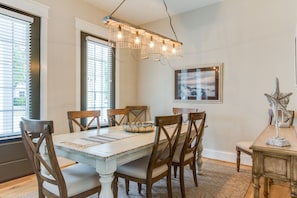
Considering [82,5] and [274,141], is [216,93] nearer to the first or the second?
[274,141]

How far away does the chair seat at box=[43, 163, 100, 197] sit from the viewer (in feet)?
5.22

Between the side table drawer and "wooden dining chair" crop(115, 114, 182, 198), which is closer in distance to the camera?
the side table drawer

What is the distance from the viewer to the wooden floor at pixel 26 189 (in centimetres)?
239

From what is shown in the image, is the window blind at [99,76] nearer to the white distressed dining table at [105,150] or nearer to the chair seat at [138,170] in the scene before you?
the white distressed dining table at [105,150]

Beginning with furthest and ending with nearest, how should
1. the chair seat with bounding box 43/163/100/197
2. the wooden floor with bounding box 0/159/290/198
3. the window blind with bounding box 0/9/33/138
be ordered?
1. the window blind with bounding box 0/9/33/138
2. the wooden floor with bounding box 0/159/290/198
3. the chair seat with bounding box 43/163/100/197

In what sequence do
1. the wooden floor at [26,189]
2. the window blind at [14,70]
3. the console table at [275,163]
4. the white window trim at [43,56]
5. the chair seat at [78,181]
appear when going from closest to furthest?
1. the console table at [275,163]
2. the chair seat at [78,181]
3. the wooden floor at [26,189]
4. the window blind at [14,70]
5. the white window trim at [43,56]

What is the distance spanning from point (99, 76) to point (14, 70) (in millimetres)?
1510

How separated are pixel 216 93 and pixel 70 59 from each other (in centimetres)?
263

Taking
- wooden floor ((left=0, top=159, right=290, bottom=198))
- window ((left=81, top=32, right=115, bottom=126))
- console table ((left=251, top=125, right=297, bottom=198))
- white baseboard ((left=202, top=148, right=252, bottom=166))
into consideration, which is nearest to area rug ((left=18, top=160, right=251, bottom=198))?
wooden floor ((left=0, top=159, right=290, bottom=198))

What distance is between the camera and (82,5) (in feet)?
12.0

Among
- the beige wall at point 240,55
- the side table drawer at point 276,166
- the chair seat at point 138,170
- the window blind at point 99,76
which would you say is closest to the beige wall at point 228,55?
the beige wall at point 240,55

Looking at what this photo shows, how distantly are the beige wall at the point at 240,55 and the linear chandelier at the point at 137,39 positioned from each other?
95 centimetres

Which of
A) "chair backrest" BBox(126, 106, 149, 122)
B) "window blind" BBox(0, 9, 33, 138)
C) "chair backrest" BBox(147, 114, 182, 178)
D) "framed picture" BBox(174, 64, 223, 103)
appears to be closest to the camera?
"chair backrest" BBox(147, 114, 182, 178)

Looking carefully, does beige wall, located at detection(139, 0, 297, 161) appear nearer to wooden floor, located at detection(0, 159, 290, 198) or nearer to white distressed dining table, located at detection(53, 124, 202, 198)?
wooden floor, located at detection(0, 159, 290, 198)
